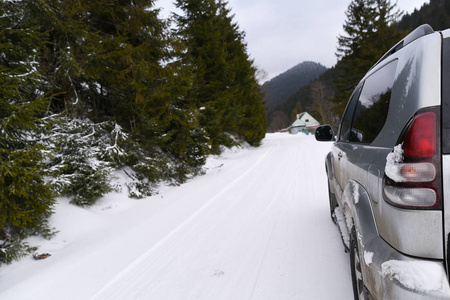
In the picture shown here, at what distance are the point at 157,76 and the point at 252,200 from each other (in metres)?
4.81

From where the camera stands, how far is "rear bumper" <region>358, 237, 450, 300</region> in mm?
975

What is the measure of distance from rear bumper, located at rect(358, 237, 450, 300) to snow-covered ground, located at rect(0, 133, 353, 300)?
4.04ft

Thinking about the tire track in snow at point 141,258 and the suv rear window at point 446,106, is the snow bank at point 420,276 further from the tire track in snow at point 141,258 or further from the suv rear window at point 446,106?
the tire track in snow at point 141,258

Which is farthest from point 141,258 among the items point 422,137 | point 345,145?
point 422,137

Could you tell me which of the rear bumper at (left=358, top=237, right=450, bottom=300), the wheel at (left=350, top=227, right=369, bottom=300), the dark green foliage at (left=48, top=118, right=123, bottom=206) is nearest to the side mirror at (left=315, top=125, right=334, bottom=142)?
the wheel at (left=350, top=227, right=369, bottom=300)

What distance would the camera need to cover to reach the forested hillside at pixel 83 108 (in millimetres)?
3197

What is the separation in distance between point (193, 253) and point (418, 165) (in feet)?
9.50

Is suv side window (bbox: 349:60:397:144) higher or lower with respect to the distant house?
lower

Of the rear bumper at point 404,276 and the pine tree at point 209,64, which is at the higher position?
the pine tree at point 209,64

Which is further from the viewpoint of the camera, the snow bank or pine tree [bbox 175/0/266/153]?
pine tree [bbox 175/0/266/153]

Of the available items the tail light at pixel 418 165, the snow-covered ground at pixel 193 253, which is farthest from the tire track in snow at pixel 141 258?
the tail light at pixel 418 165

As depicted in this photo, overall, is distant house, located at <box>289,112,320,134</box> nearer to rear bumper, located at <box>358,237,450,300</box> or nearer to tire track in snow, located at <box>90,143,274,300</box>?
tire track in snow, located at <box>90,143,274,300</box>

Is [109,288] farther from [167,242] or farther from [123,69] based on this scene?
[123,69]

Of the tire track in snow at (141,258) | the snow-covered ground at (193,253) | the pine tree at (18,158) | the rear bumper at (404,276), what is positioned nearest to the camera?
the rear bumper at (404,276)
